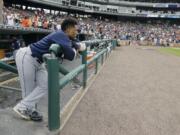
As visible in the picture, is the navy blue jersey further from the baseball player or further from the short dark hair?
the short dark hair

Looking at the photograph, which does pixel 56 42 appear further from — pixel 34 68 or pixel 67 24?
pixel 34 68

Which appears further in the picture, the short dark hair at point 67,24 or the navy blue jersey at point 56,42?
the short dark hair at point 67,24

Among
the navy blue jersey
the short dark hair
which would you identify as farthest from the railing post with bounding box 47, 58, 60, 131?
the short dark hair

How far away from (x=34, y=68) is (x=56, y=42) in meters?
0.58

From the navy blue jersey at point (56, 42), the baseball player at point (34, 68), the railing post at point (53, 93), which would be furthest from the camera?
the baseball player at point (34, 68)

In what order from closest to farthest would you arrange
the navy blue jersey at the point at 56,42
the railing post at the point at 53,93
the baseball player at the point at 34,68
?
1. the railing post at the point at 53,93
2. the navy blue jersey at the point at 56,42
3. the baseball player at the point at 34,68

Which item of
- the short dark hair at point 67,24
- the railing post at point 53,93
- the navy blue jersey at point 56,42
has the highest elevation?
the short dark hair at point 67,24

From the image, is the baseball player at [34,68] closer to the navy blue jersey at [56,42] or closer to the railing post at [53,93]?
the navy blue jersey at [56,42]

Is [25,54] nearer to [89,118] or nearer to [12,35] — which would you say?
[89,118]

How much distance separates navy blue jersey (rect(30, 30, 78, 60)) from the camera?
14.1 ft

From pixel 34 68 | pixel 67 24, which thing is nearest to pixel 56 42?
pixel 67 24

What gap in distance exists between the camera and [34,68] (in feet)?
15.2


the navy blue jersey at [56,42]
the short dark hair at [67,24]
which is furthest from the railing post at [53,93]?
the short dark hair at [67,24]

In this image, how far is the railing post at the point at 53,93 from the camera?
13.2ft
